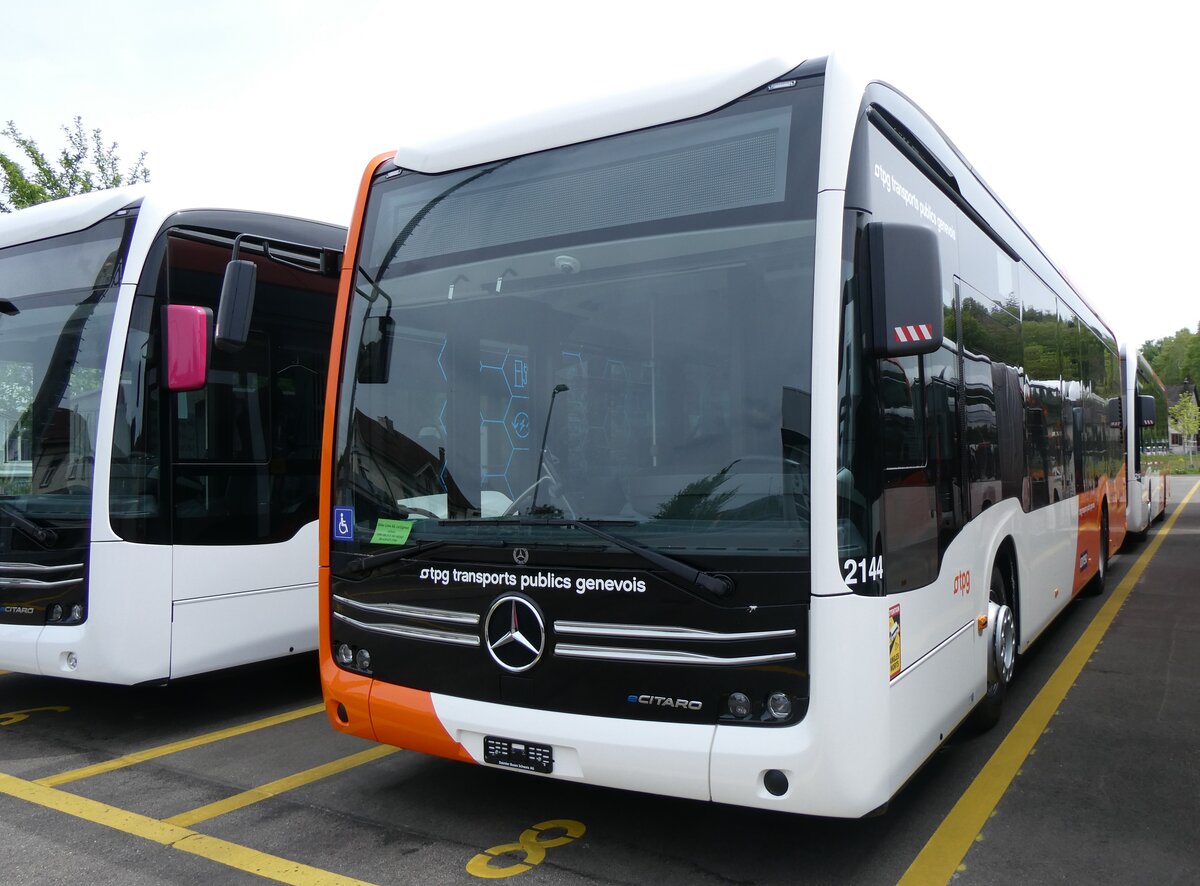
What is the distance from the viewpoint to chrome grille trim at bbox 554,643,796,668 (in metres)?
3.39

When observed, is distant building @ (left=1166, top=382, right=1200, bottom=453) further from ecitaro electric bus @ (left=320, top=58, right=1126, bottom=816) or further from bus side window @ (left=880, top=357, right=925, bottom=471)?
ecitaro electric bus @ (left=320, top=58, right=1126, bottom=816)

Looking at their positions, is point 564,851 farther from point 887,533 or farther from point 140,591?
point 140,591

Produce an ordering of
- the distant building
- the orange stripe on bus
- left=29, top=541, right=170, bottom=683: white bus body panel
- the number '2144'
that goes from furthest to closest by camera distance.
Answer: the distant building
left=29, top=541, right=170, bottom=683: white bus body panel
the orange stripe on bus
the number '2144'

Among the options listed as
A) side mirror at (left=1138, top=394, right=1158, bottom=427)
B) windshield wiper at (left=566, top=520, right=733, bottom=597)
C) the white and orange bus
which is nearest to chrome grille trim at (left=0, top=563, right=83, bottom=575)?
windshield wiper at (left=566, top=520, right=733, bottom=597)

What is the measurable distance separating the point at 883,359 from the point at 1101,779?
2.60m

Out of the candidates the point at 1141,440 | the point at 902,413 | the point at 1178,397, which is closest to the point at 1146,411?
the point at 1141,440

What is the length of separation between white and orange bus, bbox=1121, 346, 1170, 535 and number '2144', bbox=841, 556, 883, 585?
11.0m

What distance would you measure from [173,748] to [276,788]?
1.11m

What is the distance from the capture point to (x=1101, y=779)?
15.6ft

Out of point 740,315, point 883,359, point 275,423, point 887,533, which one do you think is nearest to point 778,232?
point 740,315

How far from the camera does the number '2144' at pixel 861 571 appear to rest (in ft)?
10.9

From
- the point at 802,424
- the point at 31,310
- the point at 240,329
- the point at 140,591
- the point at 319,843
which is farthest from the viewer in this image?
the point at 31,310

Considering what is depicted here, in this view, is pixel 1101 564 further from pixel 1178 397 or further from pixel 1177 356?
pixel 1177 356

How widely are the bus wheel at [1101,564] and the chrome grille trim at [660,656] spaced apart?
313 inches
